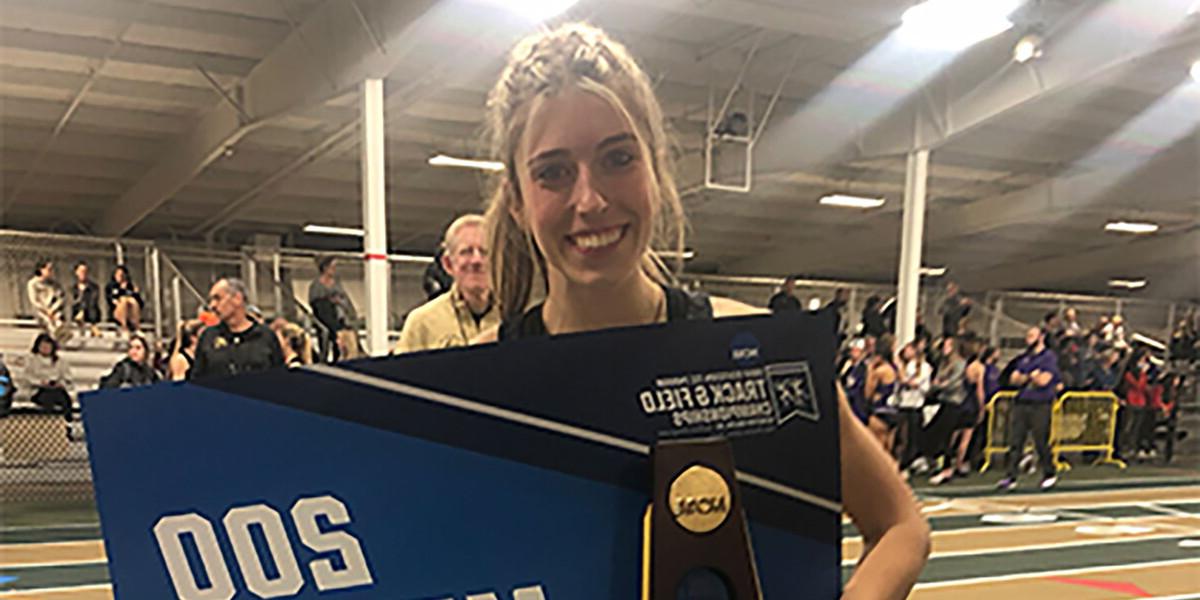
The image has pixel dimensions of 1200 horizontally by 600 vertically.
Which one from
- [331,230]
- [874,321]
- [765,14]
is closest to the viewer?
[765,14]

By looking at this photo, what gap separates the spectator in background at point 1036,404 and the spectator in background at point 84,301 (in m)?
8.62

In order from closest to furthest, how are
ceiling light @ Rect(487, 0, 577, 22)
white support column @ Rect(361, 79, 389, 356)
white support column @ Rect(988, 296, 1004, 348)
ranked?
ceiling light @ Rect(487, 0, 577, 22), white support column @ Rect(361, 79, 389, 356), white support column @ Rect(988, 296, 1004, 348)

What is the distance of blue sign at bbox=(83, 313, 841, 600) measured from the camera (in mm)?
391

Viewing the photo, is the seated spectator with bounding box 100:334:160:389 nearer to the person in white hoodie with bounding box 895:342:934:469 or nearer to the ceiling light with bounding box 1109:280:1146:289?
the person in white hoodie with bounding box 895:342:934:469

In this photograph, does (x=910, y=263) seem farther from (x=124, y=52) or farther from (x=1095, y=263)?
(x=1095, y=263)

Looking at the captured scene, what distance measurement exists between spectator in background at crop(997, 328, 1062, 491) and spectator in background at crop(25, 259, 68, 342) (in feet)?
27.3

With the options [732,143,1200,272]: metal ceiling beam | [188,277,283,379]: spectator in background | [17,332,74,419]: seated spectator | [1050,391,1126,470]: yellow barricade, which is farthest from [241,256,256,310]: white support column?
[732,143,1200,272]: metal ceiling beam

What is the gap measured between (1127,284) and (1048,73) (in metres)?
15.9

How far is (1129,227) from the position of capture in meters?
14.4

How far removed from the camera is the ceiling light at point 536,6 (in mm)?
4770

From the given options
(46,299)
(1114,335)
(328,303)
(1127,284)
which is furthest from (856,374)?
(1127,284)

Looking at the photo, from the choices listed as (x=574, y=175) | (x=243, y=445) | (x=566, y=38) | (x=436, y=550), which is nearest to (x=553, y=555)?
(x=436, y=550)

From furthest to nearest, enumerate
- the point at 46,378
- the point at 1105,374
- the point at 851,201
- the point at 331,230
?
the point at 331,230
the point at 851,201
the point at 1105,374
the point at 46,378

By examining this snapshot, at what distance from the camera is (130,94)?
7859 mm
